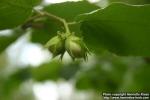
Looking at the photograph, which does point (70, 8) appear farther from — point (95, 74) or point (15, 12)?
point (95, 74)

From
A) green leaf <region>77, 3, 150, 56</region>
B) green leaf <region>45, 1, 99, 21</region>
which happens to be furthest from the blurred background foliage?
green leaf <region>77, 3, 150, 56</region>

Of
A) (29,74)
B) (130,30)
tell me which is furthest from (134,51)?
(29,74)

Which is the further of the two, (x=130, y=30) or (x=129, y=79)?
(x=129, y=79)

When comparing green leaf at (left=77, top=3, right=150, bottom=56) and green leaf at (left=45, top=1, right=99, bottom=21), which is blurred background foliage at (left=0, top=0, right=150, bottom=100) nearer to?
green leaf at (left=45, top=1, right=99, bottom=21)

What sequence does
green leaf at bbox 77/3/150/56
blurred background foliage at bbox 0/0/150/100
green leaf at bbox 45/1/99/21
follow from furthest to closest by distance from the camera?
blurred background foliage at bbox 0/0/150/100, green leaf at bbox 45/1/99/21, green leaf at bbox 77/3/150/56

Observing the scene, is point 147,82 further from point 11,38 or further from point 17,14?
point 17,14

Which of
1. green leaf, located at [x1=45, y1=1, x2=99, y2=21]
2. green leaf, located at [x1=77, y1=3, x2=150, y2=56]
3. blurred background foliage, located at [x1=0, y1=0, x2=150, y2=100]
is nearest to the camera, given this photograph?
green leaf, located at [x1=77, y1=3, x2=150, y2=56]
